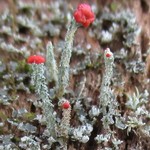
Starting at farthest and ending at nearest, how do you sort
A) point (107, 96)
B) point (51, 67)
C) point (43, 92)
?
point (51, 67), point (107, 96), point (43, 92)

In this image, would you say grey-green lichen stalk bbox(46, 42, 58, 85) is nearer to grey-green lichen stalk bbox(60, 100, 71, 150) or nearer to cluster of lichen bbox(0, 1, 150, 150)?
cluster of lichen bbox(0, 1, 150, 150)

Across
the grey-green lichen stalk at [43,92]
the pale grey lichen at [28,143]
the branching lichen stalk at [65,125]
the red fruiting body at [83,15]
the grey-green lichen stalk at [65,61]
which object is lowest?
the pale grey lichen at [28,143]

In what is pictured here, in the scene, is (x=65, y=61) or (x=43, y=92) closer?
(x=43, y=92)

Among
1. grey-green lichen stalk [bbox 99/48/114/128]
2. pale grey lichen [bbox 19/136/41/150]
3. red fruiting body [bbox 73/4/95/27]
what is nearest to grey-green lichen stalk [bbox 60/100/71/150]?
pale grey lichen [bbox 19/136/41/150]

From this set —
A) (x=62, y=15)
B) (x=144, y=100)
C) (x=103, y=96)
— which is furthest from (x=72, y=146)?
(x=62, y=15)

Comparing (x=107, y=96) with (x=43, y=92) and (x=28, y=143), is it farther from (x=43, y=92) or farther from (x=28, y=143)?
(x=28, y=143)

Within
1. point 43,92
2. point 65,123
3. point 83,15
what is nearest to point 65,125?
point 65,123

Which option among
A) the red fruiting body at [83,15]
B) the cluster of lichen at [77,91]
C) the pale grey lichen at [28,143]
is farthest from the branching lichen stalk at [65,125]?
the red fruiting body at [83,15]

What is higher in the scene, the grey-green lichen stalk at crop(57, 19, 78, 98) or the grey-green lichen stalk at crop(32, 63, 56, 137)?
the grey-green lichen stalk at crop(57, 19, 78, 98)

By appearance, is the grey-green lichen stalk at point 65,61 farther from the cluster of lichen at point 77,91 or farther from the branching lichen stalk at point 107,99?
the branching lichen stalk at point 107,99

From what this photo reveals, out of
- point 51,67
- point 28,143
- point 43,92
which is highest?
point 51,67
